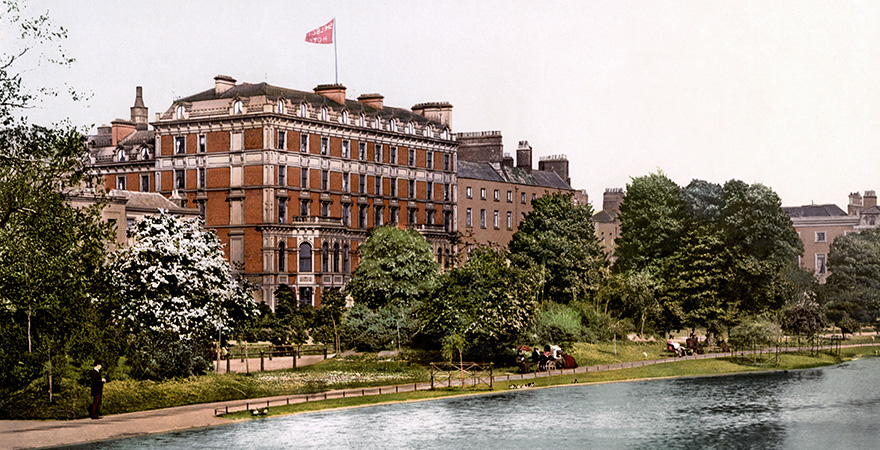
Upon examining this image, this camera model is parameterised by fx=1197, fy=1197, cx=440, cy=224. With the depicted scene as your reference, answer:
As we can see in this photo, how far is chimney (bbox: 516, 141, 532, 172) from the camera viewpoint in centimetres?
14638

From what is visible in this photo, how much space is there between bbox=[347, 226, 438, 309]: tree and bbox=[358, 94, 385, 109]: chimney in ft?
132

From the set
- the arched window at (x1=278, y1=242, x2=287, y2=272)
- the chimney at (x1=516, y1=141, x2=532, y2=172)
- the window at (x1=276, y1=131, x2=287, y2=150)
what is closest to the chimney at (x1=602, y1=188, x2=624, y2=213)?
the chimney at (x1=516, y1=141, x2=532, y2=172)

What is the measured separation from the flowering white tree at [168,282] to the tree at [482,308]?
14.5m

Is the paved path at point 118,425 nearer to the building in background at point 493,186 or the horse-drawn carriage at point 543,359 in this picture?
the horse-drawn carriage at point 543,359

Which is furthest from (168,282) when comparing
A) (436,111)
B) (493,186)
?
(493,186)

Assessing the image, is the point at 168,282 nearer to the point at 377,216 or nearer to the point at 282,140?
the point at 282,140

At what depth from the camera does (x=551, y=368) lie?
71.1 metres

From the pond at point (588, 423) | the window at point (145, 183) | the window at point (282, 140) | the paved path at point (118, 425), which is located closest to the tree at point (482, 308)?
the pond at point (588, 423)

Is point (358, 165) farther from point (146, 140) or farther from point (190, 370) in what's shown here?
point (190, 370)

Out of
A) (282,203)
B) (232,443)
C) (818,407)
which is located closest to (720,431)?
(818,407)

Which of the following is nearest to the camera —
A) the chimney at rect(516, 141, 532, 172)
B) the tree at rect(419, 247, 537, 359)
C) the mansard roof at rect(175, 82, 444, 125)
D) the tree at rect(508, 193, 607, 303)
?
the tree at rect(419, 247, 537, 359)

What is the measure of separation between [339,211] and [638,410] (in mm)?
66219

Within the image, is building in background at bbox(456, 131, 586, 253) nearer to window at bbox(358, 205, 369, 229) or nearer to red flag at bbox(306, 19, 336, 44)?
window at bbox(358, 205, 369, 229)

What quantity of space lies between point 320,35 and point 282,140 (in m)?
10.4
